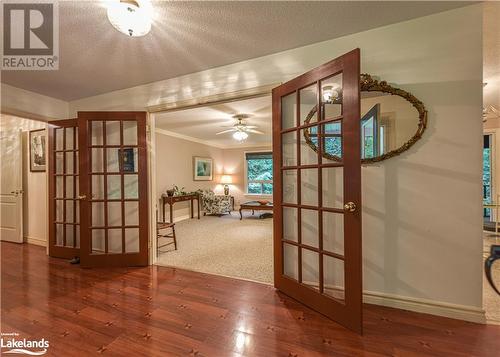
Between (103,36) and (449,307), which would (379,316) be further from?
(103,36)

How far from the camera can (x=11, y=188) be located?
4051mm

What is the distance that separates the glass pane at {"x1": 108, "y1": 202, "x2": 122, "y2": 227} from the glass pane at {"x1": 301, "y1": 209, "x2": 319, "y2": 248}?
2441 mm

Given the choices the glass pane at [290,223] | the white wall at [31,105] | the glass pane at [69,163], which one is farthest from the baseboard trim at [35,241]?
the glass pane at [290,223]

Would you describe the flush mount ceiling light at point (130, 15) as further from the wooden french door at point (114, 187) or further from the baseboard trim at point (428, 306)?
the baseboard trim at point (428, 306)

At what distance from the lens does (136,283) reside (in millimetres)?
2469

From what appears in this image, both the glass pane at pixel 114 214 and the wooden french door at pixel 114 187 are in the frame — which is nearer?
the wooden french door at pixel 114 187

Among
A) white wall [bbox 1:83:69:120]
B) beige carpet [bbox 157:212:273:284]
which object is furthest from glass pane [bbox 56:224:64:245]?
white wall [bbox 1:83:69:120]

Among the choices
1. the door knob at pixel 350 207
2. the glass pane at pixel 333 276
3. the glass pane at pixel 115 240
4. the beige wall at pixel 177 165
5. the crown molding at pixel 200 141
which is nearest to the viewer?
the door knob at pixel 350 207

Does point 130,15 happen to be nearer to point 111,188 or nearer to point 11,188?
point 111,188

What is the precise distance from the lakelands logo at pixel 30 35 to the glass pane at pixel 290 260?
276 cm

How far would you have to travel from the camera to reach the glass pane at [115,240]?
120 inches

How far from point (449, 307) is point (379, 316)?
0.56 meters

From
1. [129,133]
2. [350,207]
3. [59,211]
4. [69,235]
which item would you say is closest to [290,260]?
[350,207]

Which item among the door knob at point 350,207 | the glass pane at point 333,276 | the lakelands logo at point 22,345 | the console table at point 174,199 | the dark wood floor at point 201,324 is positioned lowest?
the lakelands logo at point 22,345
